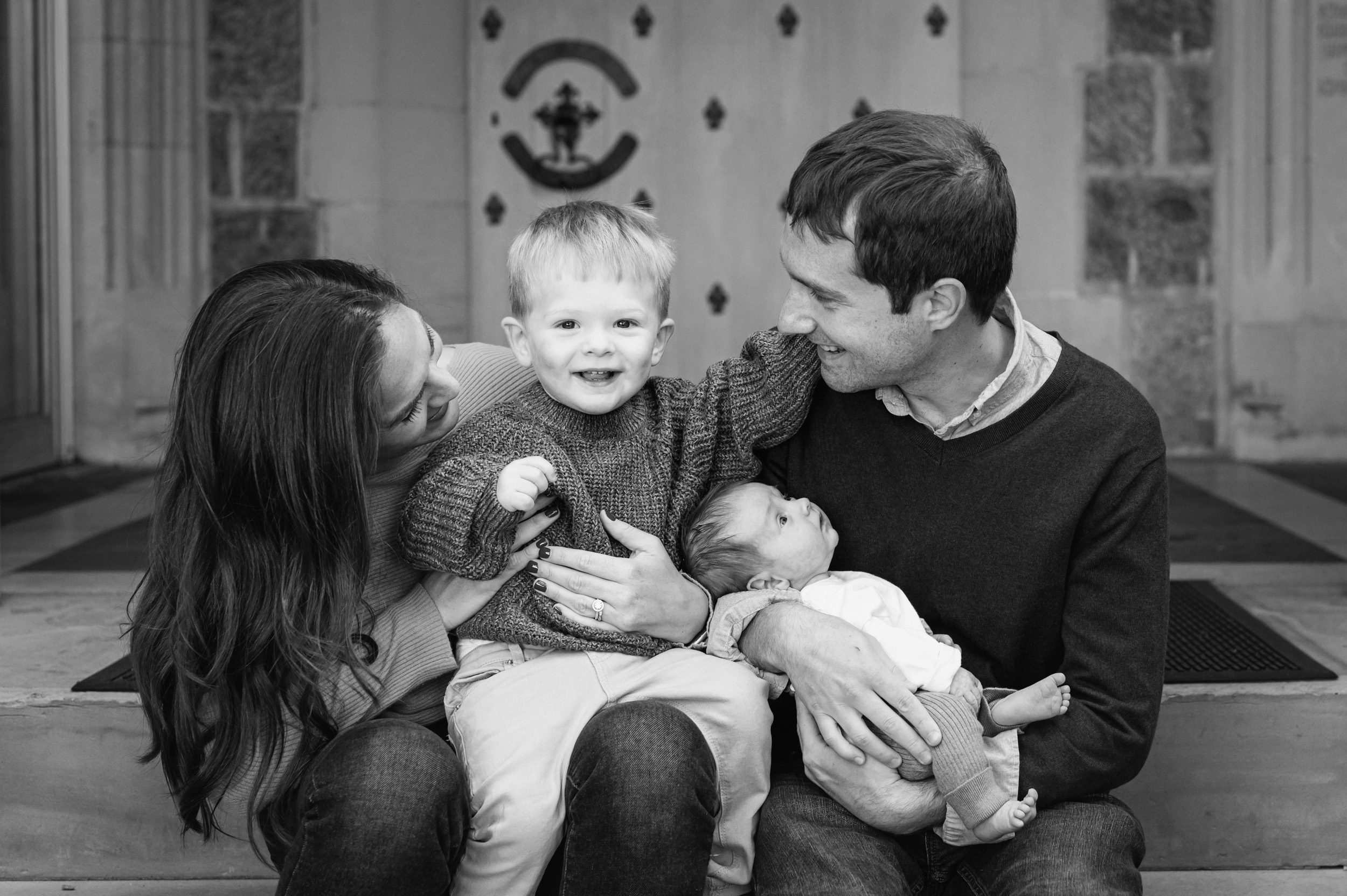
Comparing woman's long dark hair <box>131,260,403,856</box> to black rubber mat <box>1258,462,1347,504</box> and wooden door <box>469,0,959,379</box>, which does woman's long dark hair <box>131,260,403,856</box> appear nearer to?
black rubber mat <box>1258,462,1347,504</box>

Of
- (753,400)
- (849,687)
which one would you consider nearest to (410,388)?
(753,400)

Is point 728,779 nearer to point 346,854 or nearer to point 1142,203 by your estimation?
point 346,854

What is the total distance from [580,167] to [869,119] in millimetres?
3480

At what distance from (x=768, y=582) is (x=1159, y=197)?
3558 millimetres

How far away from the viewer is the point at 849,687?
5.80 feet

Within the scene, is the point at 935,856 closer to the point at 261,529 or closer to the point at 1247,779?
the point at 1247,779

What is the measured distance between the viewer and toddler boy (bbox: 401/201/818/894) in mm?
1772

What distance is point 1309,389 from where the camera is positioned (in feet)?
16.1

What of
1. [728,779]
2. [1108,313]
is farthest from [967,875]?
[1108,313]

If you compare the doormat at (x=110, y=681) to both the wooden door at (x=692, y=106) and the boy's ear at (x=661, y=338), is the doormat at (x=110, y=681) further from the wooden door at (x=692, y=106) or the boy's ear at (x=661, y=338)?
the wooden door at (x=692, y=106)

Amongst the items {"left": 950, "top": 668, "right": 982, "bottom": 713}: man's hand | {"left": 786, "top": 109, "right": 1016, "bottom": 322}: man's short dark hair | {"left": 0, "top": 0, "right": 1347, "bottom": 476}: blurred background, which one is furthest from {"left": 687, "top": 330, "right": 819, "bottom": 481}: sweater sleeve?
{"left": 0, "top": 0, "right": 1347, "bottom": 476}: blurred background

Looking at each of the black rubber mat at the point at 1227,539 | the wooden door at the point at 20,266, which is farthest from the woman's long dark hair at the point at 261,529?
the wooden door at the point at 20,266

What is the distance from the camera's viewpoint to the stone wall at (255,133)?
16.6 ft

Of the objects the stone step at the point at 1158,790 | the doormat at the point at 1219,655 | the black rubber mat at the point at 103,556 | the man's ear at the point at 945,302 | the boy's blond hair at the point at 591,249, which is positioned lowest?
the stone step at the point at 1158,790
